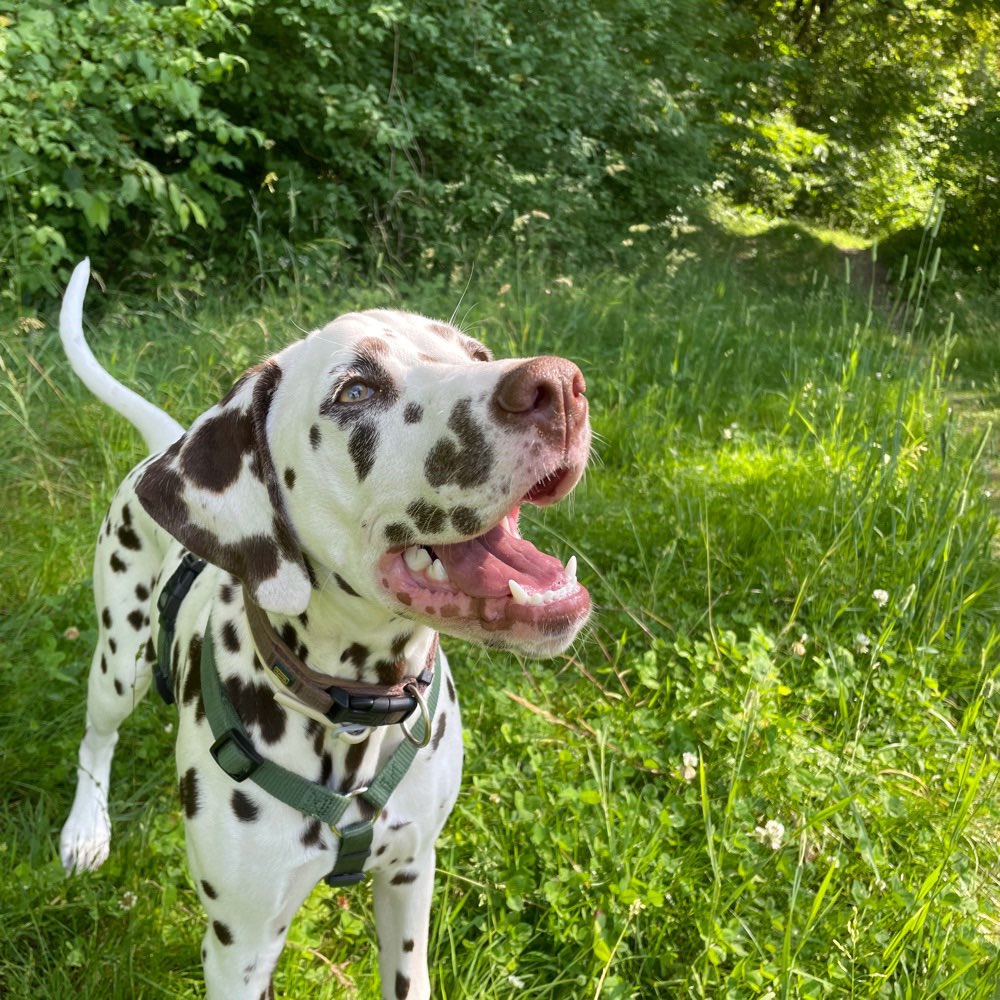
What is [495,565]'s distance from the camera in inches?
67.0

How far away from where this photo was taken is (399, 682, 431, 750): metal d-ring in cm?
184

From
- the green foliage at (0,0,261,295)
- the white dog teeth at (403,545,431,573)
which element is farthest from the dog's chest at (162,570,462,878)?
the green foliage at (0,0,261,295)

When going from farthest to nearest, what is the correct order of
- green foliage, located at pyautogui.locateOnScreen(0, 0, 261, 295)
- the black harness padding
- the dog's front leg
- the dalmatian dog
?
1. green foliage, located at pyautogui.locateOnScreen(0, 0, 261, 295)
2. the black harness padding
3. the dog's front leg
4. the dalmatian dog

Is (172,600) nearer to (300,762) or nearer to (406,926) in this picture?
(300,762)

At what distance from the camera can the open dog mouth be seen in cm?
160

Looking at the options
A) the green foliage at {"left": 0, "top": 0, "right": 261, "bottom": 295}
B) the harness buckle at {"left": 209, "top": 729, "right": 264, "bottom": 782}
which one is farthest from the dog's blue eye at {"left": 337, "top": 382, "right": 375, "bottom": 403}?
the green foliage at {"left": 0, "top": 0, "right": 261, "bottom": 295}

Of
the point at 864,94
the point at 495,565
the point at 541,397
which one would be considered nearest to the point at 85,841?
the point at 495,565

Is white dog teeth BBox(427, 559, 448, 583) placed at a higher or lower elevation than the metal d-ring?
higher

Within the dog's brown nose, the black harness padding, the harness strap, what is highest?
the dog's brown nose

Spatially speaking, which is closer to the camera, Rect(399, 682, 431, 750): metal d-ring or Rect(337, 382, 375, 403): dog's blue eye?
Rect(337, 382, 375, 403): dog's blue eye

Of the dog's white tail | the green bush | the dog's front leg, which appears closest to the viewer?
the dog's front leg

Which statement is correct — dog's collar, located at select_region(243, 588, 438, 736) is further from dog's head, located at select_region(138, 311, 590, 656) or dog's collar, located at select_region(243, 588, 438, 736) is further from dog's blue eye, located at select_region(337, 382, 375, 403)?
dog's blue eye, located at select_region(337, 382, 375, 403)

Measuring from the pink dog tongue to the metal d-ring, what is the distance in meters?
0.30

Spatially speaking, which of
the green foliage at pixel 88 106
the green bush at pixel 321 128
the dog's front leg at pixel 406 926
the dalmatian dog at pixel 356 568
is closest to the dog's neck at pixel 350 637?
the dalmatian dog at pixel 356 568
